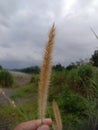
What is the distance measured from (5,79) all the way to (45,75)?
17.7 metres

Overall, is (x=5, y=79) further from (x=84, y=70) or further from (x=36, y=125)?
(x=36, y=125)

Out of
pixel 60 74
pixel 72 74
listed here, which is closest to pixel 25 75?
pixel 60 74

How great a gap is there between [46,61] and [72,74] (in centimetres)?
1190

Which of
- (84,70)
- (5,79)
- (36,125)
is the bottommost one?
(36,125)

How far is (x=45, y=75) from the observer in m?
0.77

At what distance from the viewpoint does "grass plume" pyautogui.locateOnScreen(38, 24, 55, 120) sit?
0.76 meters

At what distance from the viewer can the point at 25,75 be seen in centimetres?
2111

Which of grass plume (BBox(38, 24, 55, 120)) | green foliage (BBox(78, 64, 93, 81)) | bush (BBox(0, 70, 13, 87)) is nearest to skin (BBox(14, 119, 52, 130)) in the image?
grass plume (BBox(38, 24, 55, 120))

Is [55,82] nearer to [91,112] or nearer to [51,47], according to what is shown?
[91,112]

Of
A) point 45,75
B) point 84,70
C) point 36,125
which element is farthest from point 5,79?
point 45,75

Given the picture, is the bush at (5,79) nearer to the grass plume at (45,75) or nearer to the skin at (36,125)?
the skin at (36,125)

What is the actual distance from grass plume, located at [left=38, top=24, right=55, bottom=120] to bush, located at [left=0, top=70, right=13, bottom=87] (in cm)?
1744

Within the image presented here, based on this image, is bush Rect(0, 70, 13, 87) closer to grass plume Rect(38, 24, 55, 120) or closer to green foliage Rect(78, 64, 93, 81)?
green foliage Rect(78, 64, 93, 81)

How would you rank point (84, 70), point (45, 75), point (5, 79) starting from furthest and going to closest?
point (5, 79) < point (84, 70) < point (45, 75)
